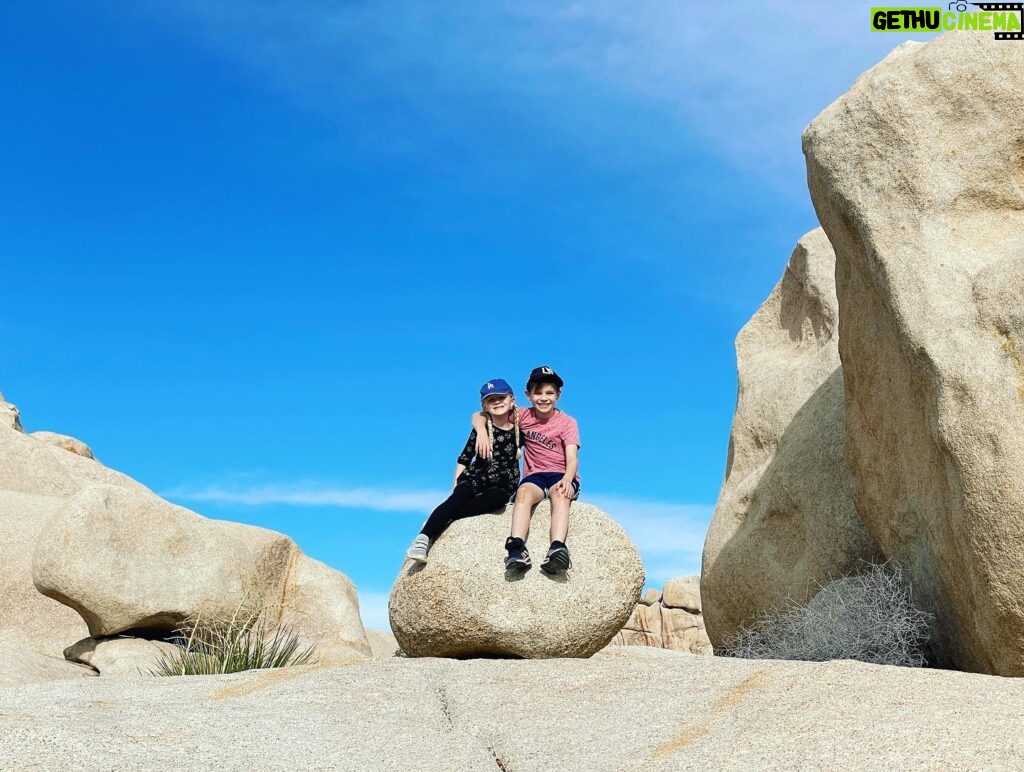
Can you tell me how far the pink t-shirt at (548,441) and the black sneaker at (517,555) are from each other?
2.61 feet

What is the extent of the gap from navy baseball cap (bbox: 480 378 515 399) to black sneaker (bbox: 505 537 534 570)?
1391 mm

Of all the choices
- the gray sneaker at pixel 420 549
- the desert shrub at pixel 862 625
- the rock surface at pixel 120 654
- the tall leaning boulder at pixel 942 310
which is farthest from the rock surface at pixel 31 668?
the tall leaning boulder at pixel 942 310

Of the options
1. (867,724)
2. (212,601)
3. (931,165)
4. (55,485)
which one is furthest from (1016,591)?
(55,485)

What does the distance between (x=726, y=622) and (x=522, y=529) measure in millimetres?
3880

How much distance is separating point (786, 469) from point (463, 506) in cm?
357

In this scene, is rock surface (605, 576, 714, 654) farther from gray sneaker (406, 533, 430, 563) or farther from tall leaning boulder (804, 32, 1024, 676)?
gray sneaker (406, 533, 430, 563)

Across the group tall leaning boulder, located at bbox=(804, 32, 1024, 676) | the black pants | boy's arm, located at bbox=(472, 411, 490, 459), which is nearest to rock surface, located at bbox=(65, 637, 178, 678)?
the black pants

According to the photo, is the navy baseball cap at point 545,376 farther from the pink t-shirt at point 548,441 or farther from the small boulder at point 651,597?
the small boulder at point 651,597

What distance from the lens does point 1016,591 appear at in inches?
305

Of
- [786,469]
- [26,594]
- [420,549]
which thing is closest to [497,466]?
[420,549]

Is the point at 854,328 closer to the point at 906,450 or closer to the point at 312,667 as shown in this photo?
the point at 906,450

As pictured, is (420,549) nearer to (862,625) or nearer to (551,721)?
(551,721)

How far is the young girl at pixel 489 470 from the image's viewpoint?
9656 mm

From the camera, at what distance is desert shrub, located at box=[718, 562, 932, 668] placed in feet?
28.7
